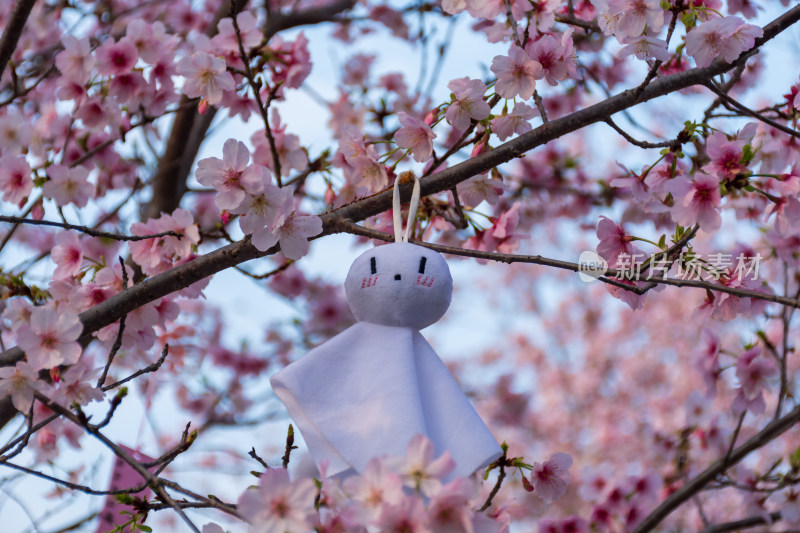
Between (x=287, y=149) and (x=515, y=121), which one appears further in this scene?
(x=287, y=149)

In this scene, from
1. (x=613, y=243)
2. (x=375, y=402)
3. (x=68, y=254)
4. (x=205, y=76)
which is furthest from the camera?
(x=205, y=76)

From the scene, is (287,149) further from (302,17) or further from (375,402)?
(375,402)

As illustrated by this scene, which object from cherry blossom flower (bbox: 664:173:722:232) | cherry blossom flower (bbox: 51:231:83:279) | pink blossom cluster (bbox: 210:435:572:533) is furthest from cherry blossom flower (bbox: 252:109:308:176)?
pink blossom cluster (bbox: 210:435:572:533)

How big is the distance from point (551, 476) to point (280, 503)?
→ 30.6 inches

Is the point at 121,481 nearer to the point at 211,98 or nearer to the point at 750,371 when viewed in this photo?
the point at 211,98

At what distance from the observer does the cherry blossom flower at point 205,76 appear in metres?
1.90

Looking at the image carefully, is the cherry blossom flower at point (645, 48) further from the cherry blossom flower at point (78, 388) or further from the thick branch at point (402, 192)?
the cherry blossom flower at point (78, 388)

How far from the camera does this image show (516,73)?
1.60 metres

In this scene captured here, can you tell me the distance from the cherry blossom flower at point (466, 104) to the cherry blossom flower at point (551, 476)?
0.81m

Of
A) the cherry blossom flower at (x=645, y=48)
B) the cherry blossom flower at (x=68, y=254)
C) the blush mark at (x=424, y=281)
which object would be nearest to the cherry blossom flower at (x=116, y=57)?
the cherry blossom flower at (x=68, y=254)

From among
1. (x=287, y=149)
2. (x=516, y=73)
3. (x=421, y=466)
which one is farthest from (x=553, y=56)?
(x=421, y=466)

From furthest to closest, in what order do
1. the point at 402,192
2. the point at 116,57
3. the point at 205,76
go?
the point at 116,57 < the point at 205,76 < the point at 402,192

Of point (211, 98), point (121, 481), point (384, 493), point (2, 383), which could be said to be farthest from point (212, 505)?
point (211, 98)

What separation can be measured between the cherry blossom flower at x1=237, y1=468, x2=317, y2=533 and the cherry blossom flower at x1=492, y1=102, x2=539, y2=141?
0.96 meters
